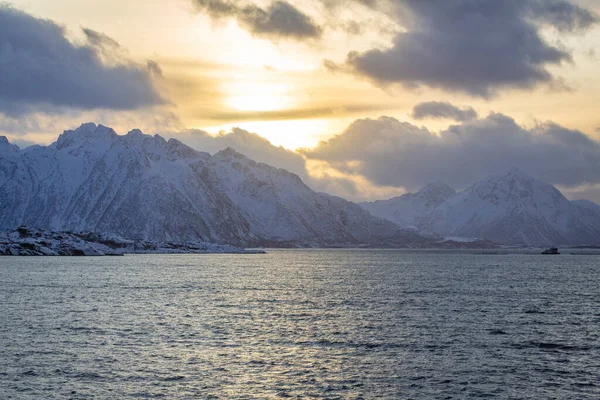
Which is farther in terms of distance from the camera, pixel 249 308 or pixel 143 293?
pixel 143 293

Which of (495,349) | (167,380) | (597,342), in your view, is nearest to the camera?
(167,380)

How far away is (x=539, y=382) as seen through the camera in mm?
51812

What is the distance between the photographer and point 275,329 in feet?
255

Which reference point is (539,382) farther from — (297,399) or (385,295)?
(385,295)

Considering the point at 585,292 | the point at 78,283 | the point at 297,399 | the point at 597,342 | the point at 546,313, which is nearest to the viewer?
the point at 297,399

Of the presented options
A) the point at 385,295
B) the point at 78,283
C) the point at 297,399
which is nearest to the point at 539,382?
the point at 297,399

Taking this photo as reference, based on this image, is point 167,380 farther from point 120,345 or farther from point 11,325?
point 11,325

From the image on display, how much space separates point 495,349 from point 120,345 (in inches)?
1540

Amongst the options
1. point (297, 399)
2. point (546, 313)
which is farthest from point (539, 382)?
point (546, 313)

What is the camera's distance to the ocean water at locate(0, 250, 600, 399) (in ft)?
162

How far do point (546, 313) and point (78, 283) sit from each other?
105m

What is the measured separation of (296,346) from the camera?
66.6 m

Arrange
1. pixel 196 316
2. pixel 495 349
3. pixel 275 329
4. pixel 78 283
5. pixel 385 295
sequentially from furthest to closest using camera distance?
pixel 78 283
pixel 385 295
pixel 196 316
pixel 275 329
pixel 495 349

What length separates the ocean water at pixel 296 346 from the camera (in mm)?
49375
